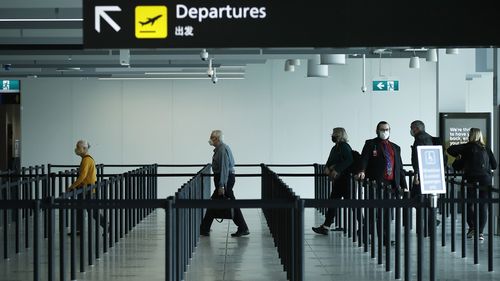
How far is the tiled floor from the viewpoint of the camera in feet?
38.5

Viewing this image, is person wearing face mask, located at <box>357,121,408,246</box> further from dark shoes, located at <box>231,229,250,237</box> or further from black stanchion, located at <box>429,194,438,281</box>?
black stanchion, located at <box>429,194,438,281</box>

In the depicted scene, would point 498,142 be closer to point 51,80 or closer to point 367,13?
point 367,13

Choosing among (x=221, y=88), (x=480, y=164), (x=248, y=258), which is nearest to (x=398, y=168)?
(x=480, y=164)

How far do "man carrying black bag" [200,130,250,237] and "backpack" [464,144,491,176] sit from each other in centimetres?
345

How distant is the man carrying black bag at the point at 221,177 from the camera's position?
15.5 meters

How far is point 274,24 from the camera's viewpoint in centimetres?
779

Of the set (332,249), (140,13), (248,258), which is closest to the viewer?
(140,13)

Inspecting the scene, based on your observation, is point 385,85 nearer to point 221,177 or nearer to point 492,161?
point 492,161

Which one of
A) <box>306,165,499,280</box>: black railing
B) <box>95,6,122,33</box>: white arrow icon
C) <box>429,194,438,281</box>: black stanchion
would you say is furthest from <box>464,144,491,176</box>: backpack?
<box>95,6,122,33</box>: white arrow icon

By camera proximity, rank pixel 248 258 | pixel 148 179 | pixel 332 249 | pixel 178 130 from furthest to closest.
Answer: pixel 178 130
pixel 148 179
pixel 332 249
pixel 248 258

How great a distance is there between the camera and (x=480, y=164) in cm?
1532

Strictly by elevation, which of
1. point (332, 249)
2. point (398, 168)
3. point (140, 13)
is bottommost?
point (332, 249)

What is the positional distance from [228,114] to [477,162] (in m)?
13.1

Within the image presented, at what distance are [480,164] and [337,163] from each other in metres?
2.16
